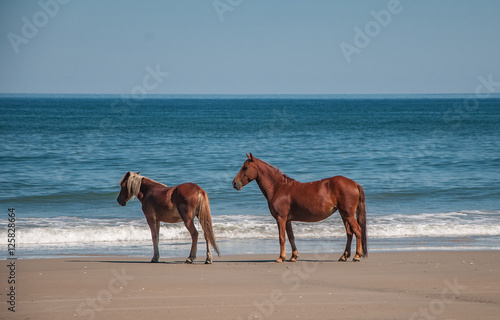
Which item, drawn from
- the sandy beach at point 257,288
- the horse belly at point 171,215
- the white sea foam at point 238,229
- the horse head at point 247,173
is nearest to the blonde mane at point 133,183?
the horse belly at point 171,215

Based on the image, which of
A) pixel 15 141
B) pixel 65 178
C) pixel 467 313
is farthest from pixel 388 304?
pixel 15 141

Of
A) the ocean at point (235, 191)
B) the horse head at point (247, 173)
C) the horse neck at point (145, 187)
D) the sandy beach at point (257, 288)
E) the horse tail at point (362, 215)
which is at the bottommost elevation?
the ocean at point (235, 191)

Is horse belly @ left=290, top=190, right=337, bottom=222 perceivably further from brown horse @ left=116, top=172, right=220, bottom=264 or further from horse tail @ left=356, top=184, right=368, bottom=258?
brown horse @ left=116, top=172, right=220, bottom=264

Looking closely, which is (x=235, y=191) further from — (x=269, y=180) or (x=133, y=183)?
(x=269, y=180)

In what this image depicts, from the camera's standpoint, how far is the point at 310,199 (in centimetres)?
901

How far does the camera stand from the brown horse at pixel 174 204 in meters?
9.01

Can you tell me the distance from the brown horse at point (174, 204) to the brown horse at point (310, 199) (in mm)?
690

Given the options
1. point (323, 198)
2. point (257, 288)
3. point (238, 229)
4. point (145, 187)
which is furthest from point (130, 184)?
point (238, 229)

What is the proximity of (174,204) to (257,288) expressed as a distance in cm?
240

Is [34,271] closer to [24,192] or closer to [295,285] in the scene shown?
[295,285]

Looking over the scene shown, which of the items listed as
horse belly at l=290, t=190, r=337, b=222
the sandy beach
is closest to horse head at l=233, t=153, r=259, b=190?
horse belly at l=290, t=190, r=337, b=222

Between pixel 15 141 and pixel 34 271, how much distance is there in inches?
1043

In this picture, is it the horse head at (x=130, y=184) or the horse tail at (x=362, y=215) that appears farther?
the horse head at (x=130, y=184)

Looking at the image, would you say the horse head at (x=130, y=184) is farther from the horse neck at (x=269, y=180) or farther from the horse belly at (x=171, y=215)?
the horse neck at (x=269, y=180)
